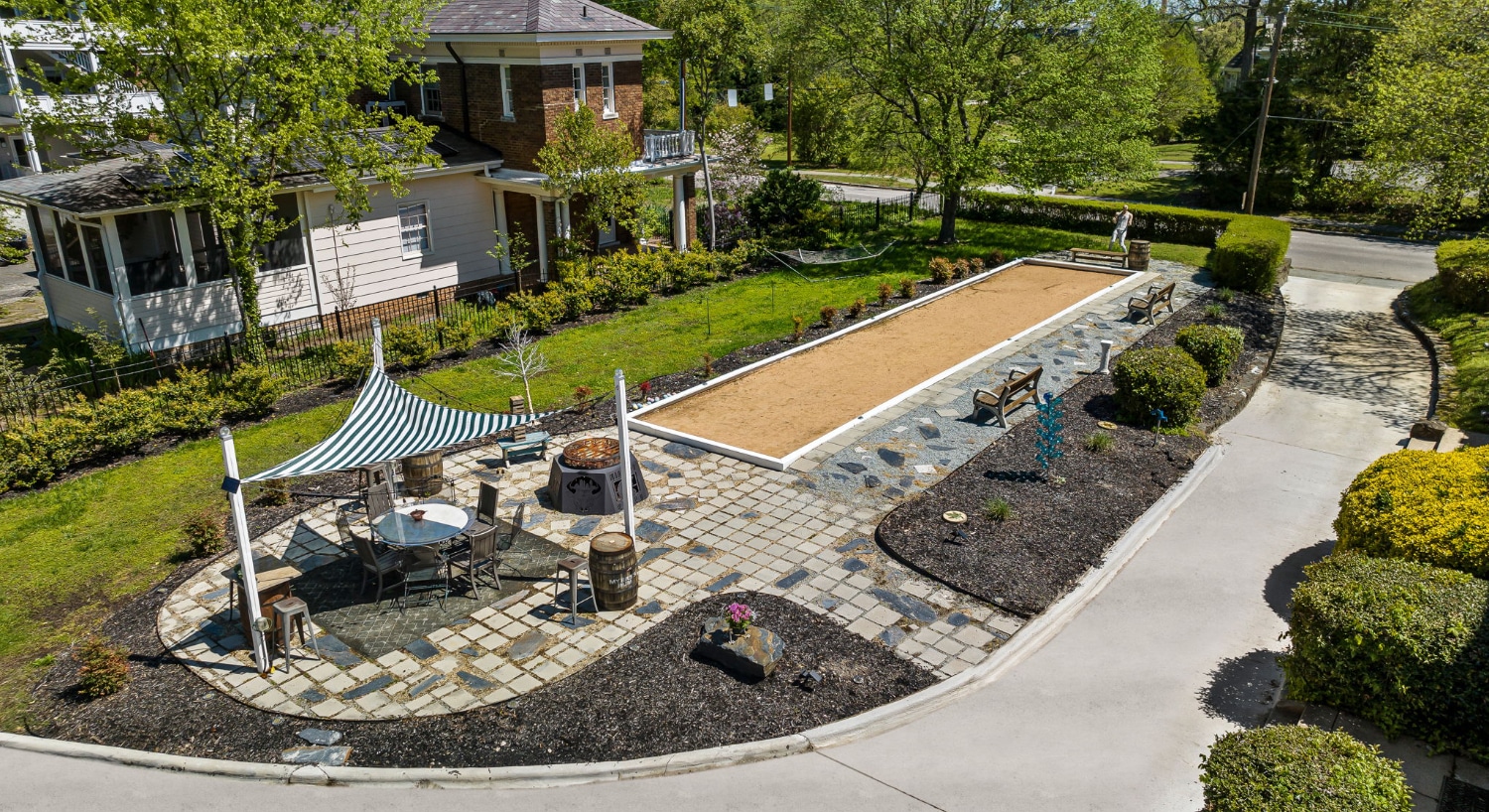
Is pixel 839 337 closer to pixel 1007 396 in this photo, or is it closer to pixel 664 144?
pixel 1007 396

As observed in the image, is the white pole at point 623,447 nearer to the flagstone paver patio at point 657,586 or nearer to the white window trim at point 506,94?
the flagstone paver patio at point 657,586

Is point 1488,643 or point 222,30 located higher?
point 222,30

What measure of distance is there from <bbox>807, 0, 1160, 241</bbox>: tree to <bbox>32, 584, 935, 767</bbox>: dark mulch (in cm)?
2112

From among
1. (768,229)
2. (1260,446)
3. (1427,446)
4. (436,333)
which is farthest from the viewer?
(768,229)

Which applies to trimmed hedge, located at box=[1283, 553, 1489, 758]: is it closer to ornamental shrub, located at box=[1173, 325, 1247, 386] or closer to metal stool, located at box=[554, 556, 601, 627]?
metal stool, located at box=[554, 556, 601, 627]

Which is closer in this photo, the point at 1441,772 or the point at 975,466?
the point at 1441,772

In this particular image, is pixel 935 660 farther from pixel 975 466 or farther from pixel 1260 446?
pixel 1260 446

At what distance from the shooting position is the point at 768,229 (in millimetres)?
30672

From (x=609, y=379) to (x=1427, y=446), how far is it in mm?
14361

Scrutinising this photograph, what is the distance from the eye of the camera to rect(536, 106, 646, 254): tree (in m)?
23.6

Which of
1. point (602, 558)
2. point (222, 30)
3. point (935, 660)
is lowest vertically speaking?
point (935, 660)

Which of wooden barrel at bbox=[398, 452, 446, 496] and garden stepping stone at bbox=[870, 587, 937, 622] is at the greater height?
wooden barrel at bbox=[398, 452, 446, 496]

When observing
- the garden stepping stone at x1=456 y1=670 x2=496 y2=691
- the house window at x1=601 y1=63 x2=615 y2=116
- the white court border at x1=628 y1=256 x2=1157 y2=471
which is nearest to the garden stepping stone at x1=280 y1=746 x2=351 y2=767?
the garden stepping stone at x1=456 y1=670 x2=496 y2=691

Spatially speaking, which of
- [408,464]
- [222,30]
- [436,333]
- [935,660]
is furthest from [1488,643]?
[222,30]
